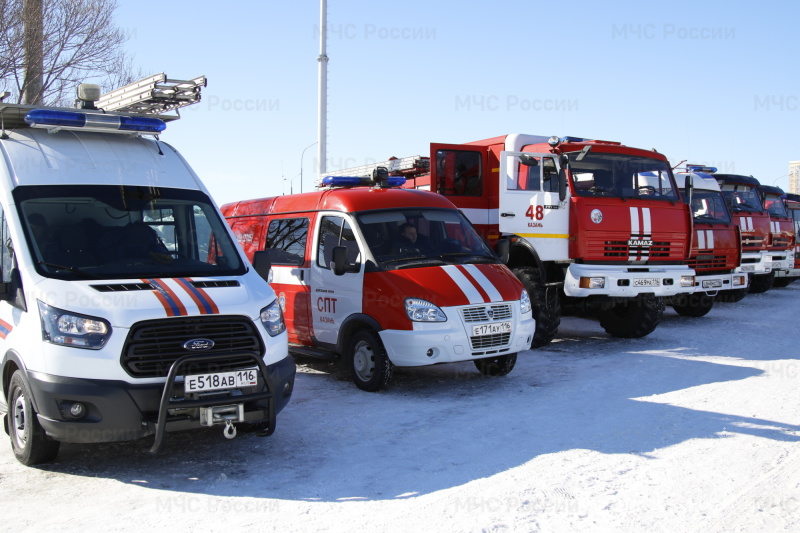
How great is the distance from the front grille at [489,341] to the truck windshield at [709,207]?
773 centimetres

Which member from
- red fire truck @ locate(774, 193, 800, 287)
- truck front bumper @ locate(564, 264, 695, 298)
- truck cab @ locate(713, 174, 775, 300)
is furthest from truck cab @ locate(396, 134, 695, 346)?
red fire truck @ locate(774, 193, 800, 287)

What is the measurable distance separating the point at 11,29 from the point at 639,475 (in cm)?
1434

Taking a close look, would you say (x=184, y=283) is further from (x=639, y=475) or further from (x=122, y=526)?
(x=639, y=475)

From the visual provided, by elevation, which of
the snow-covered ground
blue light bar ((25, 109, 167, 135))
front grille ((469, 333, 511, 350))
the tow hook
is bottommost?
the snow-covered ground

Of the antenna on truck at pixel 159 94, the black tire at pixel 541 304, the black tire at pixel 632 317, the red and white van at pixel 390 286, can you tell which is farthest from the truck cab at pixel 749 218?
the antenna on truck at pixel 159 94

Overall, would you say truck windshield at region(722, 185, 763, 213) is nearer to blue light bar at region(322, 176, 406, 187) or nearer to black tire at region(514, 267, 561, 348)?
black tire at region(514, 267, 561, 348)

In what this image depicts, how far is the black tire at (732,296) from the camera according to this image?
16641mm

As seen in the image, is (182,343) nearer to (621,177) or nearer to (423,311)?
(423,311)

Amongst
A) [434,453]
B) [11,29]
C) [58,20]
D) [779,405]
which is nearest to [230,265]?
[434,453]

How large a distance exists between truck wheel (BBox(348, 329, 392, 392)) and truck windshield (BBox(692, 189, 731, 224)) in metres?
8.55

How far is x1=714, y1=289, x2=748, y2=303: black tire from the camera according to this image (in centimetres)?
1664

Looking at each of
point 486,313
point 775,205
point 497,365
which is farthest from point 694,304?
point 775,205

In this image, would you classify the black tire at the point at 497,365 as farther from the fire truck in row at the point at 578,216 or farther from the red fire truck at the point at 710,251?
the red fire truck at the point at 710,251

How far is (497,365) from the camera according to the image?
28.9 feet
